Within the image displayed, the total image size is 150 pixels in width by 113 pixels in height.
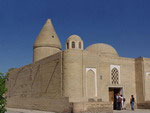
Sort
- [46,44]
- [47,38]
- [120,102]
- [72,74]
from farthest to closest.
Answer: [47,38]
[46,44]
[120,102]
[72,74]

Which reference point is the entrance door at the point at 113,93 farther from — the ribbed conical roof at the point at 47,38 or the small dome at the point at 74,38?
the ribbed conical roof at the point at 47,38

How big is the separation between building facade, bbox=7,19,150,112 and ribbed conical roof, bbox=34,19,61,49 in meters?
3.76

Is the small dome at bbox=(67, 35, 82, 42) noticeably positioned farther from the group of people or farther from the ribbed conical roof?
the ribbed conical roof

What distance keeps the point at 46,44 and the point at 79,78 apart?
35.1 ft

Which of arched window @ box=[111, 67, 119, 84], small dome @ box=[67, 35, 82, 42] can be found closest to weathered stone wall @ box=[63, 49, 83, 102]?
small dome @ box=[67, 35, 82, 42]

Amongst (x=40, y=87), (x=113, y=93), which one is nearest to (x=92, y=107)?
(x=113, y=93)

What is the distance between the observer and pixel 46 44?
1131 inches

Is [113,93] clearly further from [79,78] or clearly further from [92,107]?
[92,107]

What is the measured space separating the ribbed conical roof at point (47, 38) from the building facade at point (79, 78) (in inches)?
148

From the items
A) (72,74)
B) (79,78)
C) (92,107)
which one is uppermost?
(72,74)

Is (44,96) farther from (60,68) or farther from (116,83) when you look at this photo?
(116,83)

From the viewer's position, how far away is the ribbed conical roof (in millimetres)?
28875

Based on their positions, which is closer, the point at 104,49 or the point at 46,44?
the point at 104,49

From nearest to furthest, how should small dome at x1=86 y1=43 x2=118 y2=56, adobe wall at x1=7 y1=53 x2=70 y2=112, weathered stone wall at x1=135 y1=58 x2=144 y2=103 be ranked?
adobe wall at x1=7 y1=53 x2=70 y2=112
weathered stone wall at x1=135 y1=58 x2=144 y2=103
small dome at x1=86 y1=43 x2=118 y2=56
